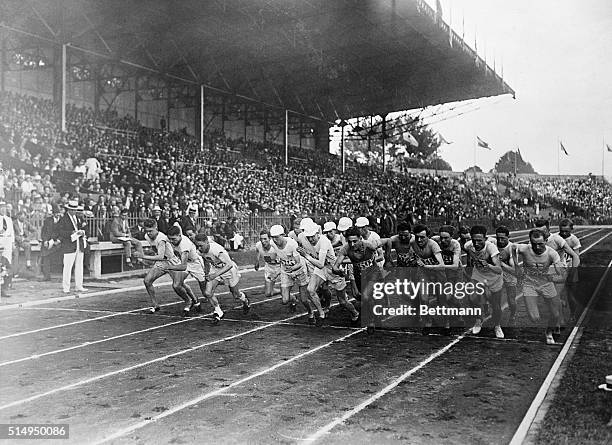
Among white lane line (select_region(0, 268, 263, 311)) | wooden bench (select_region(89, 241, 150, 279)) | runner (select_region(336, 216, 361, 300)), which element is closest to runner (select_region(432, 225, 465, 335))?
runner (select_region(336, 216, 361, 300))

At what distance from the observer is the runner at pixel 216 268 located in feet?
33.2

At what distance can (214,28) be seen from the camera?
26.8m

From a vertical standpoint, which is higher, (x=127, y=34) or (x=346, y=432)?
(x=127, y=34)

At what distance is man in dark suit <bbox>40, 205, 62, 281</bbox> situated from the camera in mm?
13664

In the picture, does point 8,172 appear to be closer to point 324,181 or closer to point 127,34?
Result: point 127,34

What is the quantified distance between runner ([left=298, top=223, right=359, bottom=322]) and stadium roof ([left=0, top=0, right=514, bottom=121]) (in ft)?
53.8

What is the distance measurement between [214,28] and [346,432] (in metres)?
24.7

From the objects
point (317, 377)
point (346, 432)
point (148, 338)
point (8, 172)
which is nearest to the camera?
point (346, 432)

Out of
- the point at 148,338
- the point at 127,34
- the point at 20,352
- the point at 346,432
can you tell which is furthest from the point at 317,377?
the point at 127,34

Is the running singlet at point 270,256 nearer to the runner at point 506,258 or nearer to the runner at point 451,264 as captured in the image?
the runner at point 451,264

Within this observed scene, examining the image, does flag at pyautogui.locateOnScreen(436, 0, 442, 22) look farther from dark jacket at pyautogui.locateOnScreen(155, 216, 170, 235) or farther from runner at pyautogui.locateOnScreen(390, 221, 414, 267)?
runner at pyautogui.locateOnScreen(390, 221, 414, 267)

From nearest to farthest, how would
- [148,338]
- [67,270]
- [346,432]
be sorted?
[346,432], [148,338], [67,270]

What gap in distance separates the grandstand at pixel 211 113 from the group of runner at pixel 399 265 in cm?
66

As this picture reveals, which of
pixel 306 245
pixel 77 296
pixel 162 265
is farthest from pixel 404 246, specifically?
pixel 77 296
